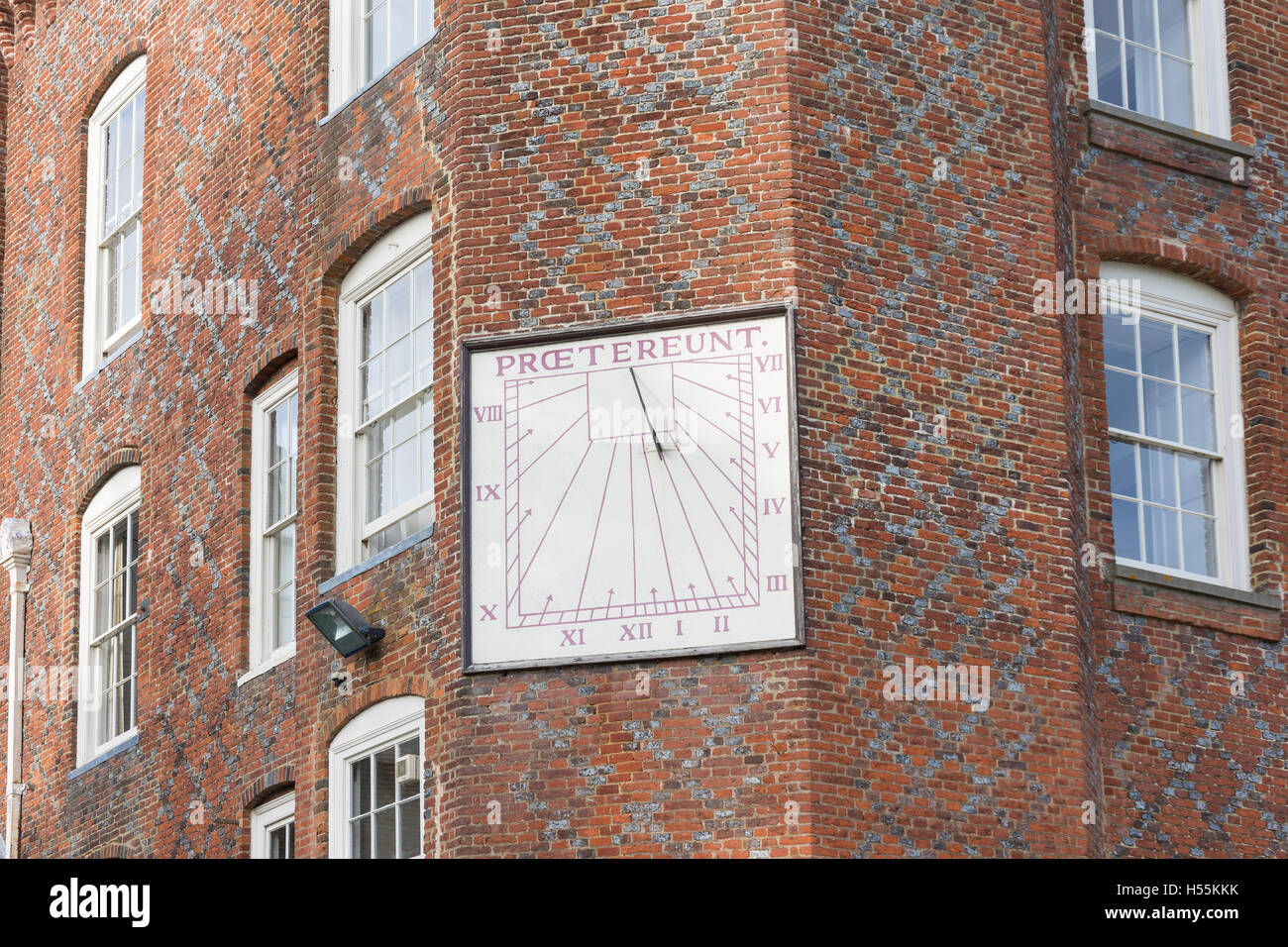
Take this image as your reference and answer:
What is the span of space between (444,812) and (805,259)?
4.64m

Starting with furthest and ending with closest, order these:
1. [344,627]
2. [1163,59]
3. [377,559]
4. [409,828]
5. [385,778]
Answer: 1. [1163,59]
2. [377,559]
3. [344,627]
4. [385,778]
5. [409,828]

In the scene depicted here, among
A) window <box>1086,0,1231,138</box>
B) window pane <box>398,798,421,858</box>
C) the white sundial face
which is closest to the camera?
the white sundial face

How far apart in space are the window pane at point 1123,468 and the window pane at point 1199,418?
23.0 inches

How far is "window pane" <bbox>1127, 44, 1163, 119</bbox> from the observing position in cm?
2011

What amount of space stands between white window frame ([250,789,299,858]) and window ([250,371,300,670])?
1.21m

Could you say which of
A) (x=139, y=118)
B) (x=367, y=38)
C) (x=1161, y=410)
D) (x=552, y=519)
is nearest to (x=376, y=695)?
(x=552, y=519)

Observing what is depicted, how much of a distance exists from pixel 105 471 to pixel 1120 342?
10.4m

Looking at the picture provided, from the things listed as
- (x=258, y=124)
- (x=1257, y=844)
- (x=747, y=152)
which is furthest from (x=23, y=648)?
(x=1257, y=844)

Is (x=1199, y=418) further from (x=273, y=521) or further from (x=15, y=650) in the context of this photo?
(x=15, y=650)

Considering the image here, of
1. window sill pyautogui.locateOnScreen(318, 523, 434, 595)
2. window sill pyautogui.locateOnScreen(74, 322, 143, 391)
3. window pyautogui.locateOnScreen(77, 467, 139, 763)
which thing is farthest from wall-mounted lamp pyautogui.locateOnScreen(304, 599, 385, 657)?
window sill pyautogui.locateOnScreen(74, 322, 143, 391)

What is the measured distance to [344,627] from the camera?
18.4 metres

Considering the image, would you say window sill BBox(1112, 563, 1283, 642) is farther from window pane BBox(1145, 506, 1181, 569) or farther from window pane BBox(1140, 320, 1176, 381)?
window pane BBox(1140, 320, 1176, 381)

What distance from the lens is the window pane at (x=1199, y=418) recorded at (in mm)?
19359

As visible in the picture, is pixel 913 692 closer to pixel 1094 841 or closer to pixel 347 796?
pixel 1094 841
